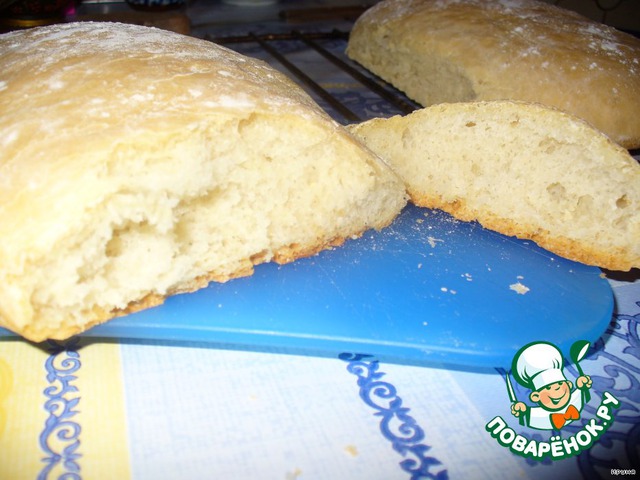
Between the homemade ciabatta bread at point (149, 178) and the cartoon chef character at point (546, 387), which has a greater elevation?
the homemade ciabatta bread at point (149, 178)

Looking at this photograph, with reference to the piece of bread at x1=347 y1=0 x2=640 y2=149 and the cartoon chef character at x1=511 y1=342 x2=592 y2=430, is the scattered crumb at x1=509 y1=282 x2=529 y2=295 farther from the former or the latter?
the piece of bread at x1=347 y1=0 x2=640 y2=149

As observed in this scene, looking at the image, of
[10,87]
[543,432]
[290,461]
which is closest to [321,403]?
[290,461]

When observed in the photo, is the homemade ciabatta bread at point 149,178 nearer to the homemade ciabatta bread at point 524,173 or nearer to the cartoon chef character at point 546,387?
the homemade ciabatta bread at point 524,173

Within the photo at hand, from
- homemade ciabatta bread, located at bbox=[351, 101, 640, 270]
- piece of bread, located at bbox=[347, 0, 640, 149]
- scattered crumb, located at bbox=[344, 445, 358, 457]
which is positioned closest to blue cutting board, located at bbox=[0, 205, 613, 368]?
homemade ciabatta bread, located at bbox=[351, 101, 640, 270]

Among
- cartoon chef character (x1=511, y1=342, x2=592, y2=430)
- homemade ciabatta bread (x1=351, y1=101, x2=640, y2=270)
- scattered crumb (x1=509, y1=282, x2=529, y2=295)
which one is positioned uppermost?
homemade ciabatta bread (x1=351, y1=101, x2=640, y2=270)

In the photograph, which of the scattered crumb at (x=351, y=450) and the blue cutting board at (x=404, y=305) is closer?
the scattered crumb at (x=351, y=450)

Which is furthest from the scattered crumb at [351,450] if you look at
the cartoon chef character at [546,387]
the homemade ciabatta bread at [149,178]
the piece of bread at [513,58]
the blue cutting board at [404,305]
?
the piece of bread at [513,58]

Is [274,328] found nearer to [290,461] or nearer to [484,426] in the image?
[290,461]
